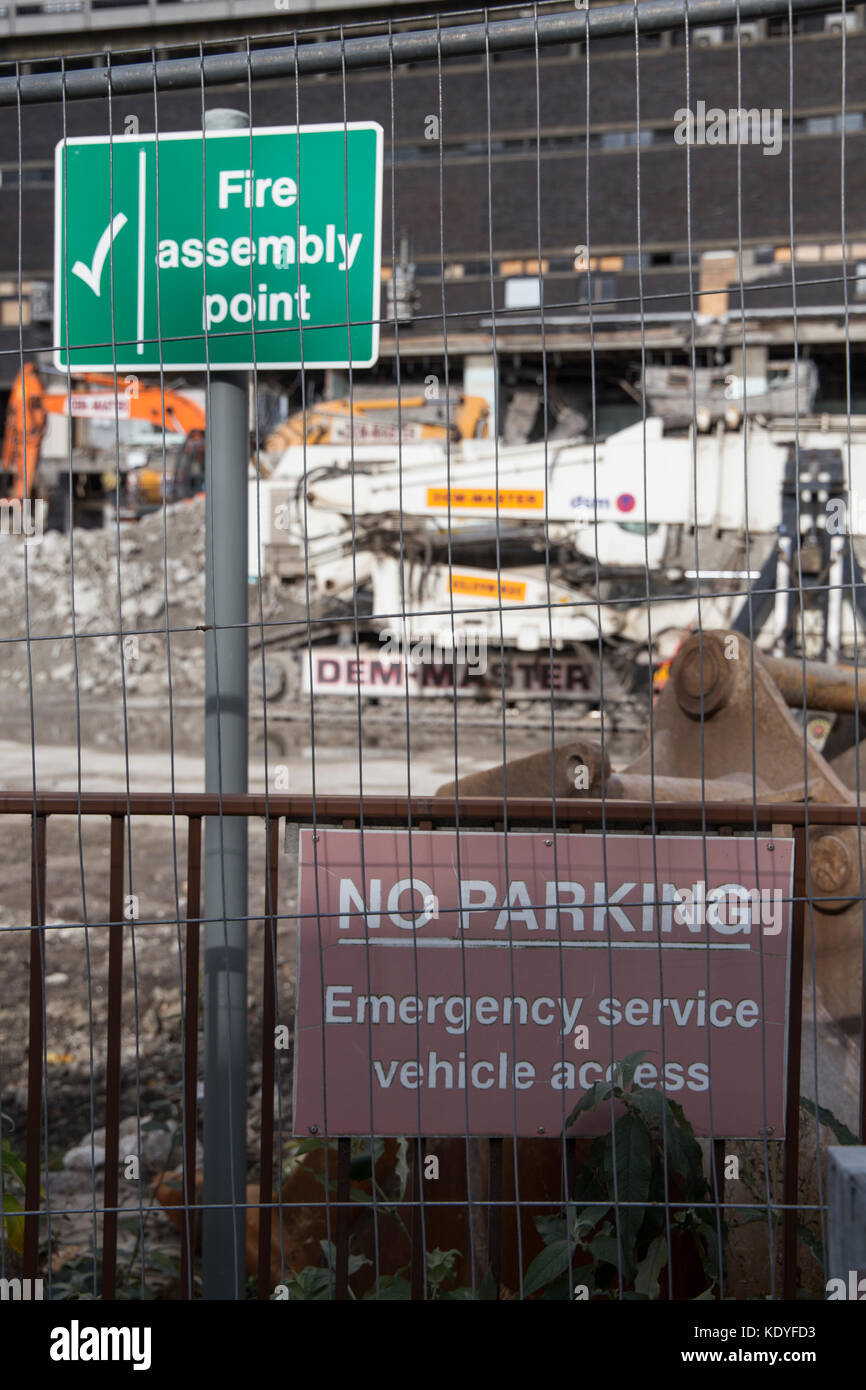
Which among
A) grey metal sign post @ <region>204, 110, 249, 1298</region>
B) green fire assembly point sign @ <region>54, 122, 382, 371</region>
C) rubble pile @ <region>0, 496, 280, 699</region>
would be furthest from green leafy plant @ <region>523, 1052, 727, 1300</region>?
rubble pile @ <region>0, 496, 280, 699</region>

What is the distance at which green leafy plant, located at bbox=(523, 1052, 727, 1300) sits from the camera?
2633 millimetres

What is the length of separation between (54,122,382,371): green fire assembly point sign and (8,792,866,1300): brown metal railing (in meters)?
1.01

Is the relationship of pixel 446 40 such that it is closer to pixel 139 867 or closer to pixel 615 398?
pixel 139 867

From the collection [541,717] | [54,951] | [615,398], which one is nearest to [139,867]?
[54,951]

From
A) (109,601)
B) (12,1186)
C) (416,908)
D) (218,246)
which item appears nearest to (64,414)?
(109,601)

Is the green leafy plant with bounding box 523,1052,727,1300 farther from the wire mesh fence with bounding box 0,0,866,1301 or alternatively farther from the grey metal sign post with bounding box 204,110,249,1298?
the grey metal sign post with bounding box 204,110,249,1298

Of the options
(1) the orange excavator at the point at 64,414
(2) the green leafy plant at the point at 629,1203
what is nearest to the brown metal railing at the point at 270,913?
(2) the green leafy plant at the point at 629,1203

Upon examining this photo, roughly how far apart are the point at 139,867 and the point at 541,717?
7.14 meters

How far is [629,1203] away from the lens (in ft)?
8.70

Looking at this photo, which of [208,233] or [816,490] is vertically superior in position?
[816,490]

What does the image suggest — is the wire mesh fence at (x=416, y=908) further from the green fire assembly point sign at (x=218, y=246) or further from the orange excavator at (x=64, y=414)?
the orange excavator at (x=64, y=414)

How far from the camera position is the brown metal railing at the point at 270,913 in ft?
9.05
